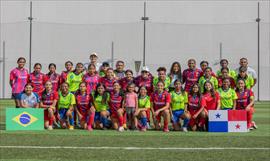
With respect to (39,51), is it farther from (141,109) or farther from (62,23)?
(141,109)

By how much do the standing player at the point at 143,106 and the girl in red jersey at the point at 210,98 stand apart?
1242 millimetres

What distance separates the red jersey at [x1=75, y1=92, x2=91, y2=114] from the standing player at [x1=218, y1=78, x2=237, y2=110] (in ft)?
9.42

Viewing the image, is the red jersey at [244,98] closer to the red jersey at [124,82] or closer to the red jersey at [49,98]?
the red jersey at [124,82]

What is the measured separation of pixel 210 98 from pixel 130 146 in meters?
4.25

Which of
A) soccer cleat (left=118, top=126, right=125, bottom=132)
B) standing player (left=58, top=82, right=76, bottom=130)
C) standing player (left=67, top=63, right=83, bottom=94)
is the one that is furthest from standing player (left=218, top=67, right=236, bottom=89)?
standing player (left=58, top=82, right=76, bottom=130)

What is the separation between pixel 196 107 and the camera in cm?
1328

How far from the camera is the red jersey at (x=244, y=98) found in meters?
13.4

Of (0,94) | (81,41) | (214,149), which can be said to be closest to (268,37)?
(81,41)

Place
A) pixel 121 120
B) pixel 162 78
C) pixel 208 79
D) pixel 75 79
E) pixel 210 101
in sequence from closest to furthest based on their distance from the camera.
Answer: pixel 121 120 < pixel 210 101 < pixel 162 78 < pixel 208 79 < pixel 75 79

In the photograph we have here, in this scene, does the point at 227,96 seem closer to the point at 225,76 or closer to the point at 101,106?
the point at 225,76

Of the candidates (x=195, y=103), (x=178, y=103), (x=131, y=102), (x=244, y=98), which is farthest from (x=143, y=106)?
(x=244, y=98)

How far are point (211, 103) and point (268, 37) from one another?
58.8ft

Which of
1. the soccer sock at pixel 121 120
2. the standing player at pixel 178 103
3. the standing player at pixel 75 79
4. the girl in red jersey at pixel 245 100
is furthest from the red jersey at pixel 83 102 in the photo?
the girl in red jersey at pixel 245 100

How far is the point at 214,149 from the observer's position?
910 cm
